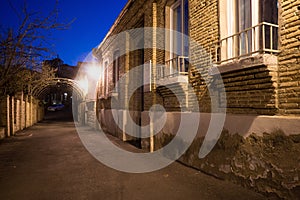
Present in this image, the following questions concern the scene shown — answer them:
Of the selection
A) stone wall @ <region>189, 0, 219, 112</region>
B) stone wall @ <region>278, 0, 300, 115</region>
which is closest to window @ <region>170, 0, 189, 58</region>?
stone wall @ <region>189, 0, 219, 112</region>

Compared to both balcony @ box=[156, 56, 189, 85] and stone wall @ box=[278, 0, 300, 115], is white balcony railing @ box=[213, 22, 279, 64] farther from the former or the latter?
balcony @ box=[156, 56, 189, 85]

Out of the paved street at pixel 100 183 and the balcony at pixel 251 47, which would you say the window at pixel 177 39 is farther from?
the paved street at pixel 100 183

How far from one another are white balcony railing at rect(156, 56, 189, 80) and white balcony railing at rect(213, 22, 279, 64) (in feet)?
4.67

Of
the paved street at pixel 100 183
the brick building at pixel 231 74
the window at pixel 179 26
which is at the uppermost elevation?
the window at pixel 179 26

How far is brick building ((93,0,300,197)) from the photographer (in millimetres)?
3736

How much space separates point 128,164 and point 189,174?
179cm

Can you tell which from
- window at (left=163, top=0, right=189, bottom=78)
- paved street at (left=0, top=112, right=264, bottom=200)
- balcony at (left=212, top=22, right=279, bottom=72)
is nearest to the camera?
balcony at (left=212, top=22, right=279, bottom=72)

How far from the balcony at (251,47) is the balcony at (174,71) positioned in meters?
1.19

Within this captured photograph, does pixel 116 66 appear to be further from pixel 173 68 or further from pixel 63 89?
pixel 63 89

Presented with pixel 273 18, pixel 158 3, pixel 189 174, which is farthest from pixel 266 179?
pixel 158 3

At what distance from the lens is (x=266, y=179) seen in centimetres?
387

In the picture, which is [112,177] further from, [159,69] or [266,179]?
[159,69]

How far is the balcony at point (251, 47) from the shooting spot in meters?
3.87

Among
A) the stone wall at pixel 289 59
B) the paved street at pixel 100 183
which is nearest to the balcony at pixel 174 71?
the paved street at pixel 100 183
